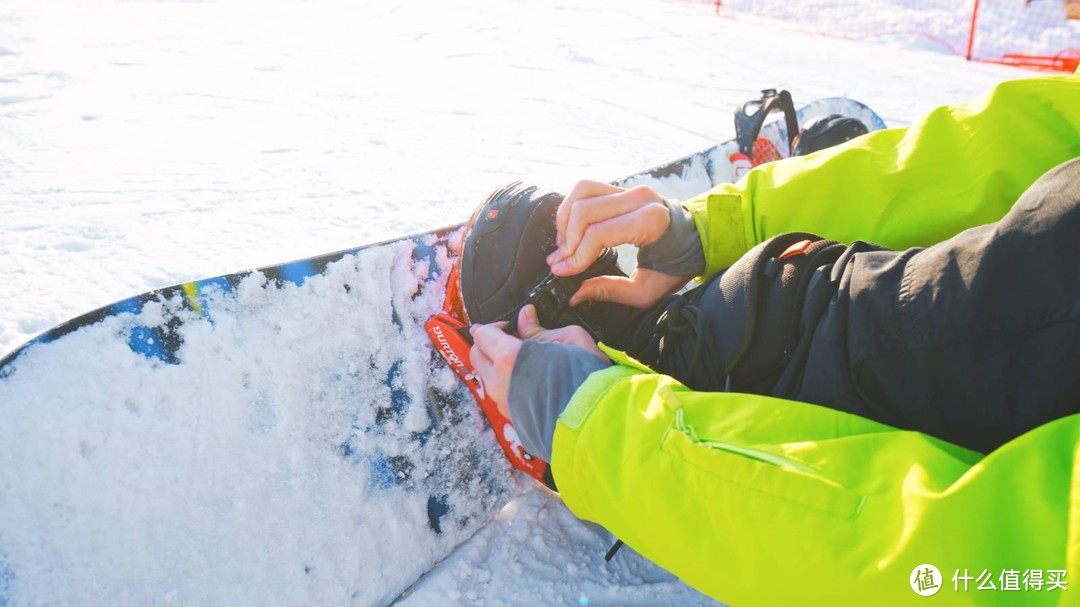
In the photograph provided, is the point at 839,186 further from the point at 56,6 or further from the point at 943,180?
the point at 56,6

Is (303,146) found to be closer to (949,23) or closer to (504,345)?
(504,345)

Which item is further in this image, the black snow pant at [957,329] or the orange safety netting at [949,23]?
the orange safety netting at [949,23]

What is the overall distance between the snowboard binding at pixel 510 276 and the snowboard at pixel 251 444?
0.11 m

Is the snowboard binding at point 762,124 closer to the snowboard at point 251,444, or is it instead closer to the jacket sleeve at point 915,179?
the jacket sleeve at point 915,179

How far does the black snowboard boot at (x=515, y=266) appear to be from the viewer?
4.43ft

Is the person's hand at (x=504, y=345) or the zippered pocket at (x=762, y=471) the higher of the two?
the zippered pocket at (x=762, y=471)

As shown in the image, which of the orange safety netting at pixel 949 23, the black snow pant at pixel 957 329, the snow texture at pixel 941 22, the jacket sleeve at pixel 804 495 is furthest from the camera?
the snow texture at pixel 941 22

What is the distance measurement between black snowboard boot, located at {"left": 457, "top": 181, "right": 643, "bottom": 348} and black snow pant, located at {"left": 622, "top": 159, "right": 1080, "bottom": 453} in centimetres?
40

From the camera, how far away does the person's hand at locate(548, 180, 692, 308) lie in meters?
1.29

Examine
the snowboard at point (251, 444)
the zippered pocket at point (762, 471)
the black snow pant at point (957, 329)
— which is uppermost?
the black snow pant at point (957, 329)

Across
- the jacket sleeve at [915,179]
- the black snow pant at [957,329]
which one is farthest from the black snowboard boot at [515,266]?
the black snow pant at [957,329]

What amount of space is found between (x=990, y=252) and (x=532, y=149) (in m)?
2.34

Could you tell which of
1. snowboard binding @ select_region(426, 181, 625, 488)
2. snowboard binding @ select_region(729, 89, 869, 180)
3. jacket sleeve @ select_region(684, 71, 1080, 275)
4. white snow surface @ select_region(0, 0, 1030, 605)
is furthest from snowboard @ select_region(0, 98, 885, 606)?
snowboard binding @ select_region(729, 89, 869, 180)

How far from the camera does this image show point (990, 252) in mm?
883
